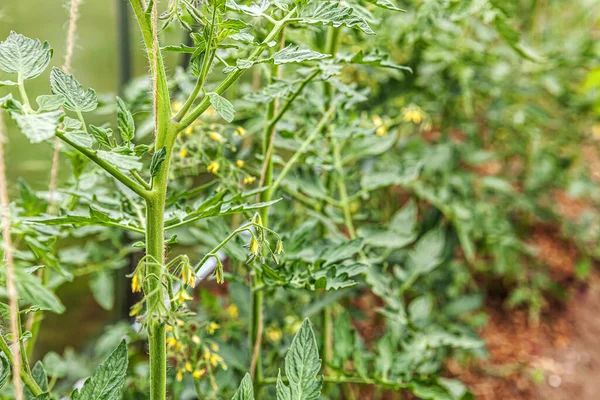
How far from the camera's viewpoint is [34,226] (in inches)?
22.6

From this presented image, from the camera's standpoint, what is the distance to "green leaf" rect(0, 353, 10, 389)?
53 cm

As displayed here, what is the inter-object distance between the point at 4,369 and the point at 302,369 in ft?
0.99

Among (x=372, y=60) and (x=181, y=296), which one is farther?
(x=372, y=60)

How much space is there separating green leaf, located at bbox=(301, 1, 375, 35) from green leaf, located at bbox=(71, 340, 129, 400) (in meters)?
0.38

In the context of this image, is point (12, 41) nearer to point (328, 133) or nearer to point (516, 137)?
point (328, 133)

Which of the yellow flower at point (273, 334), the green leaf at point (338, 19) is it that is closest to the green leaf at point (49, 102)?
the green leaf at point (338, 19)

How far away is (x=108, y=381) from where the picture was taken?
1.85 ft

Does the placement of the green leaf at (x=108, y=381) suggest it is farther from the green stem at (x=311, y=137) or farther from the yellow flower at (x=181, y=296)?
the green stem at (x=311, y=137)

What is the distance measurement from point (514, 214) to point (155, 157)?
186 centimetres

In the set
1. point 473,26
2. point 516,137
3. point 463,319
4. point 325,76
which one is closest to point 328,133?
point 325,76

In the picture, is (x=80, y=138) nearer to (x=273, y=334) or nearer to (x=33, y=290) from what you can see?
(x=33, y=290)

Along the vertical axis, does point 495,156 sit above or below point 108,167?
below

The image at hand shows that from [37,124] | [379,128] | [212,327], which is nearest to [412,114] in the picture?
[379,128]

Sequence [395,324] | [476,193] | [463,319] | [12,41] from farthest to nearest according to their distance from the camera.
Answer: [476,193], [463,319], [395,324], [12,41]
